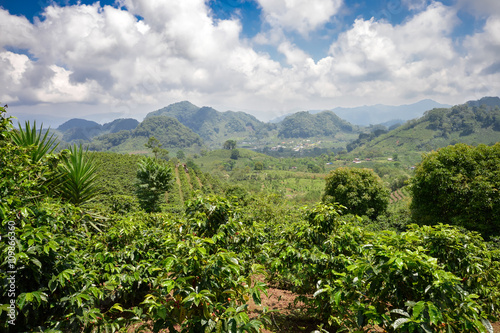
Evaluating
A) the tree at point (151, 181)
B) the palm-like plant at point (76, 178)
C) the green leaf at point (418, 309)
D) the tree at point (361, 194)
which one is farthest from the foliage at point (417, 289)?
the tree at point (151, 181)

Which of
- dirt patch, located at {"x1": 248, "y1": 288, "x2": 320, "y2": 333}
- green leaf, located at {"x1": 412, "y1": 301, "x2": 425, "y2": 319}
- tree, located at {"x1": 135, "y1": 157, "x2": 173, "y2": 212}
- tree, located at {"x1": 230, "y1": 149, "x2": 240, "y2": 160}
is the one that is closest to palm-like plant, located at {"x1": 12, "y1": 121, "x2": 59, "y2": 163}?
dirt patch, located at {"x1": 248, "y1": 288, "x2": 320, "y2": 333}

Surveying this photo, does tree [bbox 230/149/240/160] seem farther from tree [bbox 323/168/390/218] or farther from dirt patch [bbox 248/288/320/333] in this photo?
dirt patch [bbox 248/288/320/333]

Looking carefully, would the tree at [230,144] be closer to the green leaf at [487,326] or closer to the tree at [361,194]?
the tree at [361,194]

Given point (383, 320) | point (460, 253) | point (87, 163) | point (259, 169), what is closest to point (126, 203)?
point (87, 163)

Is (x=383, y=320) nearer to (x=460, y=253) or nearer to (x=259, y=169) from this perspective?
(x=460, y=253)

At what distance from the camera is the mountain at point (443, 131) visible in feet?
418

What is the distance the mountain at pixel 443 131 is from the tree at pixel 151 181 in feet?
478

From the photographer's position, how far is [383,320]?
2.25 metres

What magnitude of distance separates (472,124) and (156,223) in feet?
618

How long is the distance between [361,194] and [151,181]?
45.7 feet

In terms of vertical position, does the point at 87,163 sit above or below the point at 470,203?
above

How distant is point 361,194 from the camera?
15391mm

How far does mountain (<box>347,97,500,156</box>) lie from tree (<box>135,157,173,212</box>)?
145669 mm

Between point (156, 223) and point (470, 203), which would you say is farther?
point (470, 203)
